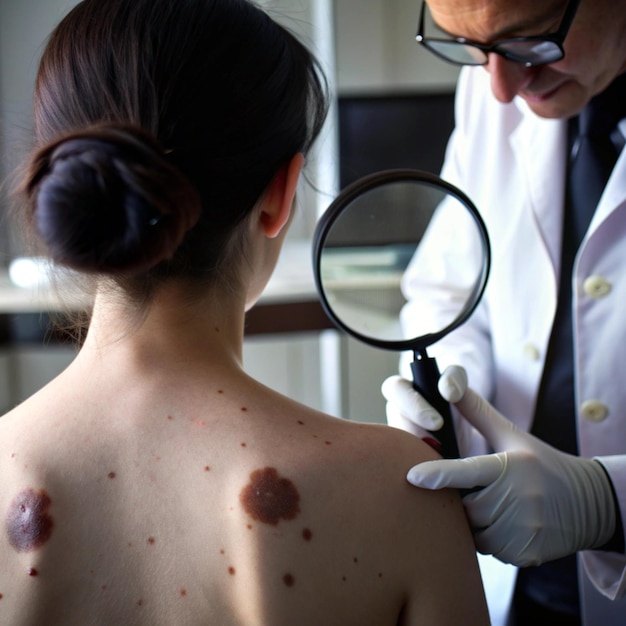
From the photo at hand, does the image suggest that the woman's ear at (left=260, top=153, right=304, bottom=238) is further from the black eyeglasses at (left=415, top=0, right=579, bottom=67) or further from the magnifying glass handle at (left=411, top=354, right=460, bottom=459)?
the black eyeglasses at (left=415, top=0, right=579, bottom=67)

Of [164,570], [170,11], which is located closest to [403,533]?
[164,570]

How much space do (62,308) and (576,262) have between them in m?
0.81

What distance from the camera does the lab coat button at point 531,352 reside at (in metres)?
1.31

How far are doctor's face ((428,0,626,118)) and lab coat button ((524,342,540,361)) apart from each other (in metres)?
0.39

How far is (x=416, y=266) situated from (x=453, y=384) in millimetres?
599

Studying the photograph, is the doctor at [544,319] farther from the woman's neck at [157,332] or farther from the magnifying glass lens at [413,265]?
the woman's neck at [157,332]

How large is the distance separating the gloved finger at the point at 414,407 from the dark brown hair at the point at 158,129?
326 mm

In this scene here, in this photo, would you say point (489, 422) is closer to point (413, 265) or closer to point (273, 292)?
point (413, 265)

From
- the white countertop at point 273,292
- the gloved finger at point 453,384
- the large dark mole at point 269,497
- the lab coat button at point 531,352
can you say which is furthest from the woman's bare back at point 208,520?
the white countertop at point 273,292

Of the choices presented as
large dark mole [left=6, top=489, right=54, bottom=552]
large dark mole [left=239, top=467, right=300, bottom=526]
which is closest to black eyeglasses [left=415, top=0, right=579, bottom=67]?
large dark mole [left=239, top=467, right=300, bottom=526]

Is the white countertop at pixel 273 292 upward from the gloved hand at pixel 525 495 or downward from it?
downward

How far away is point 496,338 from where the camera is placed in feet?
4.67

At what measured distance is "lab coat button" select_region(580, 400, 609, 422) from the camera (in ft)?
4.01

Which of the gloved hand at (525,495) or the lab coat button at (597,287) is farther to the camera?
the lab coat button at (597,287)
